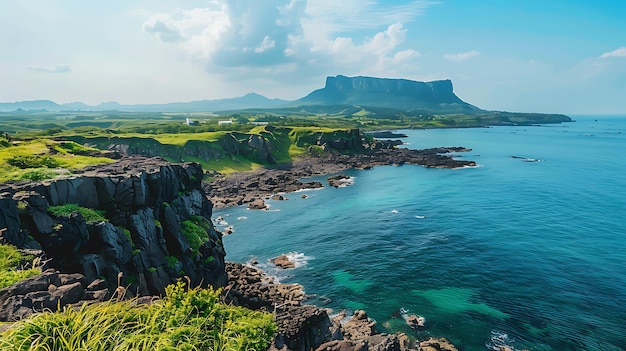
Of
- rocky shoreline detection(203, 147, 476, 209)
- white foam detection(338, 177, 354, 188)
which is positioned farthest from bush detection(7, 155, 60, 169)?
white foam detection(338, 177, 354, 188)

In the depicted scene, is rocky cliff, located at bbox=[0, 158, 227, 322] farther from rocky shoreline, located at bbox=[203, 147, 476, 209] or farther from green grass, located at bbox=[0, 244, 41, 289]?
rocky shoreline, located at bbox=[203, 147, 476, 209]

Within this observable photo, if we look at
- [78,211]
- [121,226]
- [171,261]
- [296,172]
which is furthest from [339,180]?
[78,211]

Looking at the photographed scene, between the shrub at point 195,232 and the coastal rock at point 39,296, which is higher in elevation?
the coastal rock at point 39,296

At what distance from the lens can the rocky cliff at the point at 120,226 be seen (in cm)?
2608

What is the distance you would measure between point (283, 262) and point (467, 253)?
2809cm

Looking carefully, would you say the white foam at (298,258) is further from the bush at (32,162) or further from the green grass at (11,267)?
the green grass at (11,267)

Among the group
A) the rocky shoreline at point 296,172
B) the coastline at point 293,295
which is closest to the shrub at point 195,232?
the coastline at point 293,295

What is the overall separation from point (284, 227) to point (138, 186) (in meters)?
38.4

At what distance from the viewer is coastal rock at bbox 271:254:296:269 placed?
53.5 metres

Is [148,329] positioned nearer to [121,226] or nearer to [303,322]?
[303,322]

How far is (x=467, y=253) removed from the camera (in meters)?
54.9

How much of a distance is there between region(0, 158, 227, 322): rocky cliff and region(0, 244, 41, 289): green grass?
257cm

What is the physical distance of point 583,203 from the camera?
7862 cm

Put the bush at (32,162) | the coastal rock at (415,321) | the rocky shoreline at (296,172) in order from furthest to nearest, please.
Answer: the rocky shoreline at (296,172) < the bush at (32,162) < the coastal rock at (415,321)
